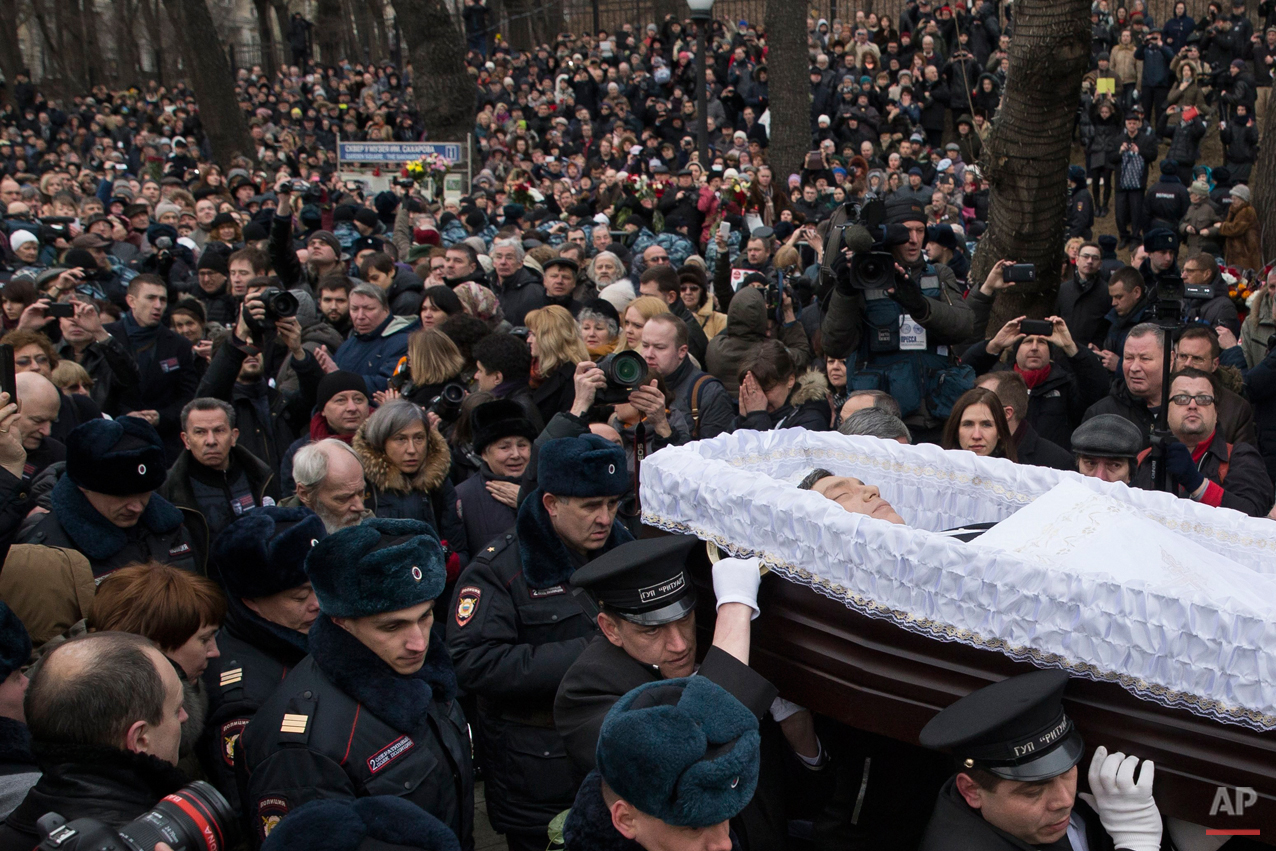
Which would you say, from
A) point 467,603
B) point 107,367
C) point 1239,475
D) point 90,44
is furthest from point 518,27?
point 467,603

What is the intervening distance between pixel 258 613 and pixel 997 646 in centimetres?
197

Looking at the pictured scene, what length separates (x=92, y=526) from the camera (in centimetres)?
382

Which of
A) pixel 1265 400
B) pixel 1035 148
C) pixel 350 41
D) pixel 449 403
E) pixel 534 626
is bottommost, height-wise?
pixel 1265 400

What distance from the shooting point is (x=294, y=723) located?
2.60m

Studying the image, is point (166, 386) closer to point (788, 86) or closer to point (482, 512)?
point (482, 512)

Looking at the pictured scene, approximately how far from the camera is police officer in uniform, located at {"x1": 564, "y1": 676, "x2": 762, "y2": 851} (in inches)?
75.8

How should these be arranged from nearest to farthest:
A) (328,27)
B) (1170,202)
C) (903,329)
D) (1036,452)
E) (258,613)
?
1. (258,613)
2. (1036,452)
3. (903,329)
4. (1170,202)
5. (328,27)

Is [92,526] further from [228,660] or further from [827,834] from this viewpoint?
[827,834]

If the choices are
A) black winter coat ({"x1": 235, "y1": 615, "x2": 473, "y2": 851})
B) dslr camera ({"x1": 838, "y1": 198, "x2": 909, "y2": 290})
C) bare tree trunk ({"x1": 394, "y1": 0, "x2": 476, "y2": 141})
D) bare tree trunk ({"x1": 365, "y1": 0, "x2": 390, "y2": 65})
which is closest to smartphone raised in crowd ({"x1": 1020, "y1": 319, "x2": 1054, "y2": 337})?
dslr camera ({"x1": 838, "y1": 198, "x2": 909, "y2": 290})

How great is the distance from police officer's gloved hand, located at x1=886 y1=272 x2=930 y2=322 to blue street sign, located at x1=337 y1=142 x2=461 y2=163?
1156cm

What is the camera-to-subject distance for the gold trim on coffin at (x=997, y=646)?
2141mm

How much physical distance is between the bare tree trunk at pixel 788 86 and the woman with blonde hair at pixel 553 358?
10586 mm

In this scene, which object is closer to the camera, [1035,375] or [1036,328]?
[1036,328]

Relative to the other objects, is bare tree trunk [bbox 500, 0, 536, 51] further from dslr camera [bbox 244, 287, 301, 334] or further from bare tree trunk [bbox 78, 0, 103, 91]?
dslr camera [bbox 244, 287, 301, 334]
